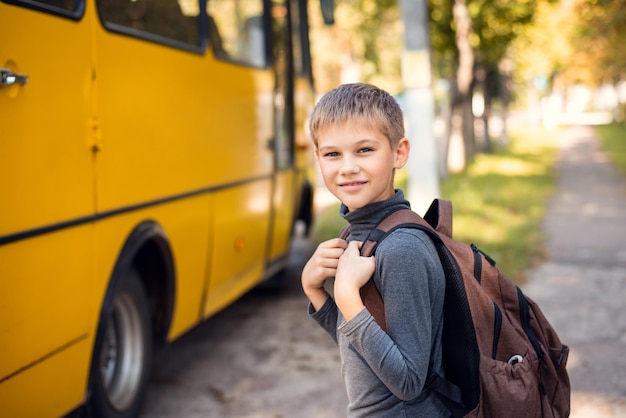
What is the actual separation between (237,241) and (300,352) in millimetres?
Result: 871

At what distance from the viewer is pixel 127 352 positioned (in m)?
4.70

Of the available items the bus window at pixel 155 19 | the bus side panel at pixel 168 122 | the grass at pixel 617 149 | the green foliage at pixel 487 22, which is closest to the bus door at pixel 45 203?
the bus side panel at pixel 168 122

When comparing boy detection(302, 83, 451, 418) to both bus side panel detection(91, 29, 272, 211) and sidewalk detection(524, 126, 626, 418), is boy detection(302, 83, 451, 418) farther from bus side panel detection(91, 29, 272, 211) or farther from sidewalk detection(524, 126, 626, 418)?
sidewalk detection(524, 126, 626, 418)

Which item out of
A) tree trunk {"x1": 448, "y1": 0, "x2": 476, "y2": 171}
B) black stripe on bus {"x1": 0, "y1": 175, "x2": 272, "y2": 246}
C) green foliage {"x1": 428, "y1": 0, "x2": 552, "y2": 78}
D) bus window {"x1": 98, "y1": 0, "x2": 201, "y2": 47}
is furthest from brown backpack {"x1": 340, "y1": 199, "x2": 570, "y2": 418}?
green foliage {"x1": 428, "y1": 0, "x2": 552, "y2": 78}

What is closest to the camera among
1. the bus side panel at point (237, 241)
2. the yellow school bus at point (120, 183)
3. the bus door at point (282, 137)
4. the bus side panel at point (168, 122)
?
the yellow school bus at point (120, 183)

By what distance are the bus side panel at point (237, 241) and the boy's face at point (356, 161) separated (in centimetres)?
337

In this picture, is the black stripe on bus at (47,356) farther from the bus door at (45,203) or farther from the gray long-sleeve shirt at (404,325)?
the gray long-sleeve shirt at (404,325)

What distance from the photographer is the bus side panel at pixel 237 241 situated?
5.69 m

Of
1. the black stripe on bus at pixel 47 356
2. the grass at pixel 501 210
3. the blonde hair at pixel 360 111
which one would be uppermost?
the blonde hair at pixel 360 111

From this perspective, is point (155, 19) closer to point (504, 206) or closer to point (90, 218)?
point (90, 218)

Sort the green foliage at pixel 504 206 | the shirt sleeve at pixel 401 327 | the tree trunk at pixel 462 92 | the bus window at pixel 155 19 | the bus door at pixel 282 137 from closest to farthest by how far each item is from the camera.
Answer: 1. the shirt sleeve at pixel 401 327
2. the bus window at pixel 155 19
3. the bus door at pixel 282 137
4. the green foliage at pixel 504 206
5. the tree trunk at pixel 462 92

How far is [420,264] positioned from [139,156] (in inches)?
99.3

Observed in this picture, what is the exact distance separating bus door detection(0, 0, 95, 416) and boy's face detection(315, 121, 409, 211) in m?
1.42

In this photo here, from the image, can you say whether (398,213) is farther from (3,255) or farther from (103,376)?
(103,376)
